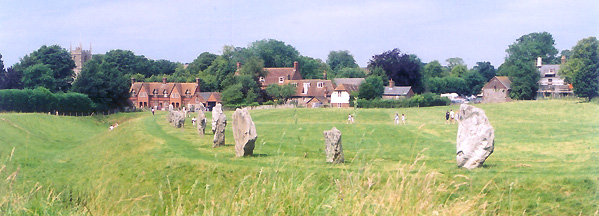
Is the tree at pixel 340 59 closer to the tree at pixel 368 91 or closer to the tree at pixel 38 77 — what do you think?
the tree at pixel 368 91

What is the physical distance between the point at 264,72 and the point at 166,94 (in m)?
19.4

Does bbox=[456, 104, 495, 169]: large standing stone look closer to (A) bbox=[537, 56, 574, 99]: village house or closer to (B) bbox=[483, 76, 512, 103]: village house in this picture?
(B) bbox=[483, 76, 512, 103]: village house

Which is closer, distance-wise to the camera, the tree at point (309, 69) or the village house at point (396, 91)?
the village house at point (396, 91)

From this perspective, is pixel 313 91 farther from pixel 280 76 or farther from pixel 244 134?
pixel 244 134

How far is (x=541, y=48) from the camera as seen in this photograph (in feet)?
361

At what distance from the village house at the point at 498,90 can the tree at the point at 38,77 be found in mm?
61177

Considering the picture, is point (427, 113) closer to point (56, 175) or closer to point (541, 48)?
point (56, 175)

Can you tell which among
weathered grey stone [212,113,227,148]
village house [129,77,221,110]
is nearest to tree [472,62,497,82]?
village house [129,77,221,110]

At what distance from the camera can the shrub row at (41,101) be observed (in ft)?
174

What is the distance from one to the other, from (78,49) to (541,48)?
3414 inches

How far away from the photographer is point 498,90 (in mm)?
81438

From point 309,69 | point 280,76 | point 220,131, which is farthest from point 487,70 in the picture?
point 220,131

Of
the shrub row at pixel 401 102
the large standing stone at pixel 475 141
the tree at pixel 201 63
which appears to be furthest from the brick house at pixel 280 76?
the large standing stone at pixel 475 141

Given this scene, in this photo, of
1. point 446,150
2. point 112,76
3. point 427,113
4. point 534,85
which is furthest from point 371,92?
point 446,150
